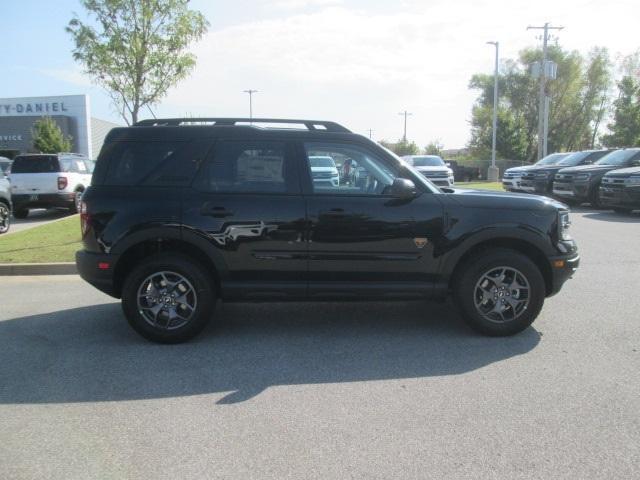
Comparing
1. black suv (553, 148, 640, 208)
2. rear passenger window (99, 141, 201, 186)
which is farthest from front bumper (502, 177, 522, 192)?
rear passenger window (99, 141, 201, 186)

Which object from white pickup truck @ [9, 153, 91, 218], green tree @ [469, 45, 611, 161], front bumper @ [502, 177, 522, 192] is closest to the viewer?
white pickup truck @ [9, 153, 91, 218]

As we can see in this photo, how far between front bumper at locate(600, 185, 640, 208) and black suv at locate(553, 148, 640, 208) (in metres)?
1.01

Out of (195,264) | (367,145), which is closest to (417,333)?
(367,145)

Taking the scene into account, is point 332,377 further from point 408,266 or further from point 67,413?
point 67,413

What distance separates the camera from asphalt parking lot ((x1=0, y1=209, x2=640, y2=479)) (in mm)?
3027

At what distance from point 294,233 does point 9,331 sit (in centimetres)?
308

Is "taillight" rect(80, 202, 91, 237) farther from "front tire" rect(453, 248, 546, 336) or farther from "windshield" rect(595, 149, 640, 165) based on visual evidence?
"windshield" rect(595, 149, 640, 165)

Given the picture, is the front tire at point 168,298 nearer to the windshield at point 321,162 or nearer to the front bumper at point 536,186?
the windshield at point 321,162

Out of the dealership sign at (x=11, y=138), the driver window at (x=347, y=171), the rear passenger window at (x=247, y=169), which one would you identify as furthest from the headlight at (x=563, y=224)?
the dealership sign at (x=11, y=138)

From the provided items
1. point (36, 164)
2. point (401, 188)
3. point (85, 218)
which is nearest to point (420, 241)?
point (401, 188)

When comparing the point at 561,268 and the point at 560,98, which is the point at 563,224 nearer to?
the point at 561,268

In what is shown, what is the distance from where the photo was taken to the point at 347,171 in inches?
197

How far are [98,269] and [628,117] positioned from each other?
45.9 metres

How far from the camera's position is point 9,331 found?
540 centimetres
